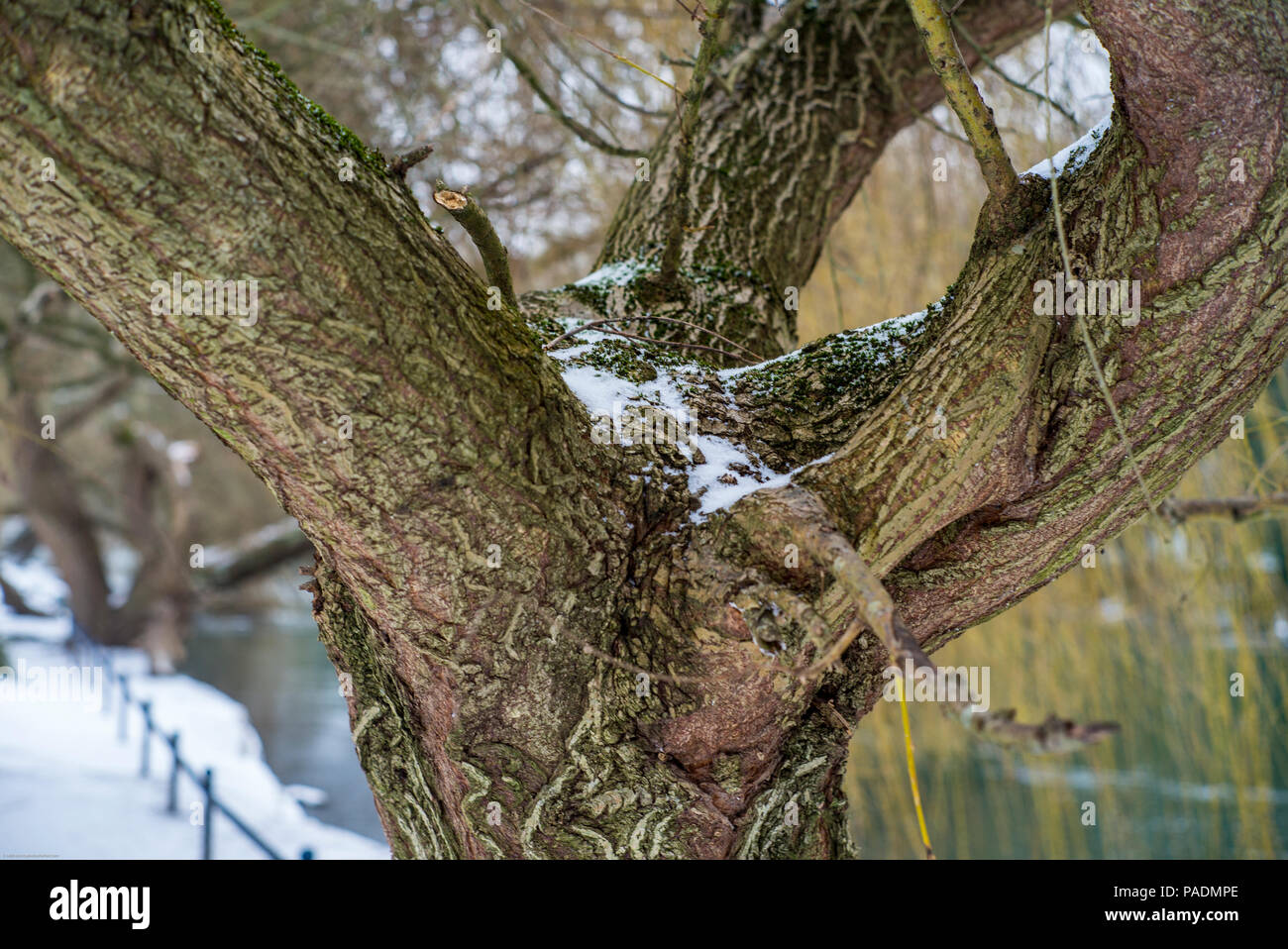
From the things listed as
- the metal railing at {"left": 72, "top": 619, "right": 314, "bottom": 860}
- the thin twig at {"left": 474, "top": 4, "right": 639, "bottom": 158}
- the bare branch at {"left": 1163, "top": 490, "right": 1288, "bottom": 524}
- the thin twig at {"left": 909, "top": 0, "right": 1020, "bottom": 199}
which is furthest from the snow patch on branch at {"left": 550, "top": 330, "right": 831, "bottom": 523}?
the metal railing at {"left": 72, "top": 619, "right": 314, "bottom": 860}

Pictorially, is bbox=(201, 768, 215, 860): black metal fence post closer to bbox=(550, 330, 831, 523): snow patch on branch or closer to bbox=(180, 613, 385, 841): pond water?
bbox=(180, 613, 385, 841): pond water

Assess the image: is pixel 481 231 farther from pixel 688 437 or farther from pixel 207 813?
pixel 207 813

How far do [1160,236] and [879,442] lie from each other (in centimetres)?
49

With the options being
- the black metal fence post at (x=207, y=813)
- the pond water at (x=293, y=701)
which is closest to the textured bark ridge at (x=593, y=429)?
the black metal fence post at (x=207, y=813)

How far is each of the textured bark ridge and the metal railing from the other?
141cm

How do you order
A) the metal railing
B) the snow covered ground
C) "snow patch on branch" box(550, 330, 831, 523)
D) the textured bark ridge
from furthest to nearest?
the snow covered ground → the metal railing → "snow patch on branch" box(550, 330, 831, 523) → the textured bark ridge

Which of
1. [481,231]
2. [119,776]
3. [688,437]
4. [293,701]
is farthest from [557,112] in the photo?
[293,701]

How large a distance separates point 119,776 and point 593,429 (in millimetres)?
4501

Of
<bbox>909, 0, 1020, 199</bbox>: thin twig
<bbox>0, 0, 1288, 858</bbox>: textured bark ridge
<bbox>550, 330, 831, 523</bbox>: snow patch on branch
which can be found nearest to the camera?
<bbox>0, 0, 1288, 858</bbox>: textured bark ridge

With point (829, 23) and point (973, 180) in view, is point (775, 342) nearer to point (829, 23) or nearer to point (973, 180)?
point (829, 23)

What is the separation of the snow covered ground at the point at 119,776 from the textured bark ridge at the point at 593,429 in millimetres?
2196

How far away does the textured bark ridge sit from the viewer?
1160 millimetres

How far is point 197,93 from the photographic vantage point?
1.14m

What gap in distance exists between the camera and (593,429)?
1.56m
